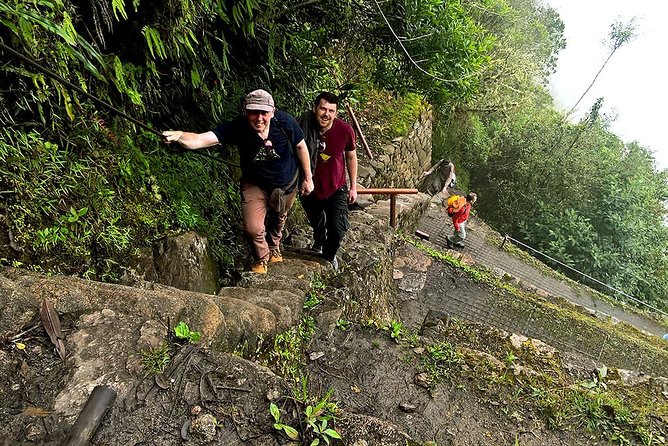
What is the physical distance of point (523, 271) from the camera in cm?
1073

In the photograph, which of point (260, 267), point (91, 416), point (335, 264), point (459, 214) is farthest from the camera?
point (459, 214)

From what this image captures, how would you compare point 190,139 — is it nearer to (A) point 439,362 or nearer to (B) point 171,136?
(B) point 171,136

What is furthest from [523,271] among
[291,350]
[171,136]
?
[171,136]

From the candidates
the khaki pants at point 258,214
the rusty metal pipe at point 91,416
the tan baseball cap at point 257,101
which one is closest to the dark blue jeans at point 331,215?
the khaki pants at point 258,214

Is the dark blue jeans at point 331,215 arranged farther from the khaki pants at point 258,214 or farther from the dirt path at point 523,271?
the dirt path at point 523,271

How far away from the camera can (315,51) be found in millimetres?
4508

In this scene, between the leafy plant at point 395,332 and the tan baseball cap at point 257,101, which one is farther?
the leafy plant at point 395,332

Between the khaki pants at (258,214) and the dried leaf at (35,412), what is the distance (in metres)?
2.13

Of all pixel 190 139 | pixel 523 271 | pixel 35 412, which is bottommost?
pixel 523 271

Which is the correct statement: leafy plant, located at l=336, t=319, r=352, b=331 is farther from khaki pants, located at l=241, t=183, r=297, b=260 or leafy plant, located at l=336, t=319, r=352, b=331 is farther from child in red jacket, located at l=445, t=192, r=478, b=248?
child in red jacket, located at l=445, t=192, r=478, b=248

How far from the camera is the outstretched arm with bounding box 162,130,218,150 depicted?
2.59 m

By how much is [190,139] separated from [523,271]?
32.8ft

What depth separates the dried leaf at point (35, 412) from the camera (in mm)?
1491

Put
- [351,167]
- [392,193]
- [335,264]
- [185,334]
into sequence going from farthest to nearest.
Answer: [392,193]
[335,264]
[351,167]
[185,334]
